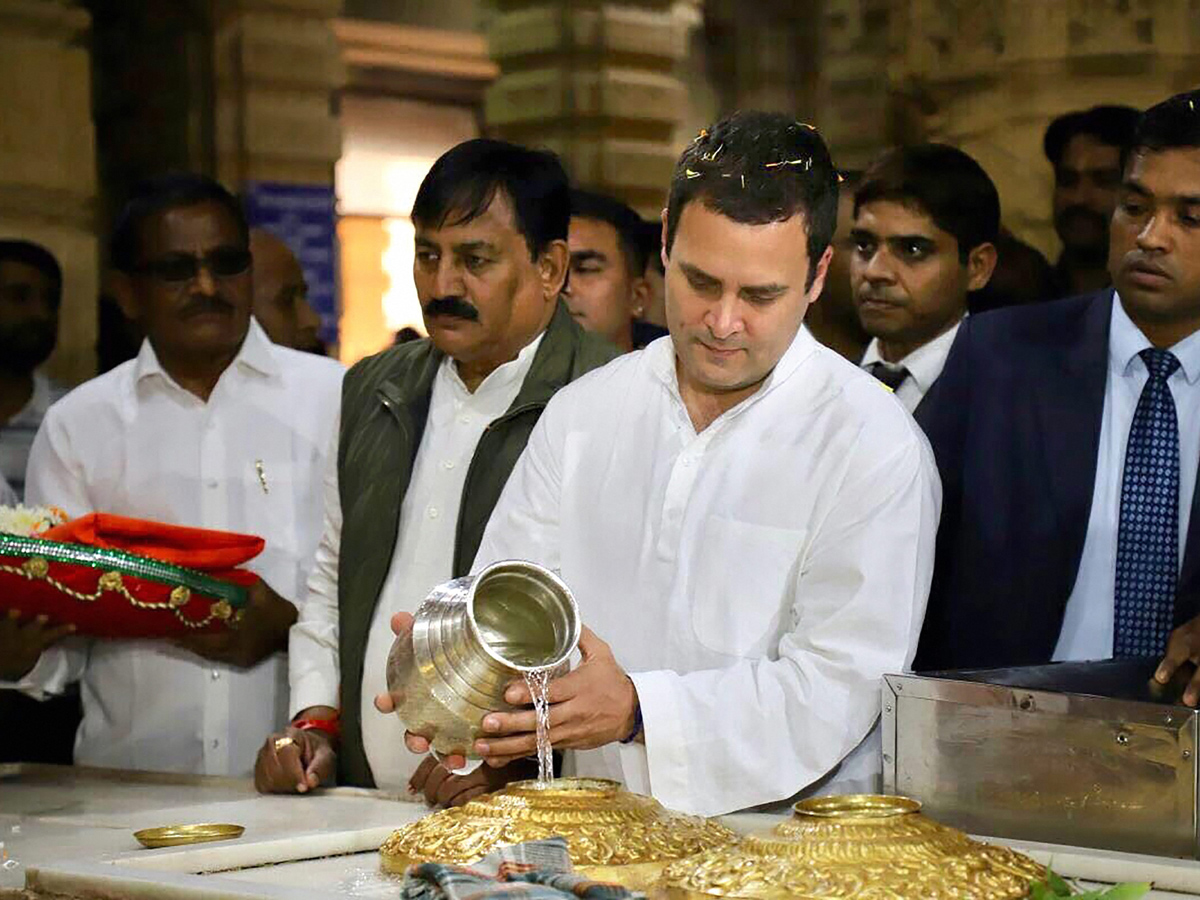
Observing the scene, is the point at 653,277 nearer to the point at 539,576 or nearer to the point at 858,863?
the point at 539,576

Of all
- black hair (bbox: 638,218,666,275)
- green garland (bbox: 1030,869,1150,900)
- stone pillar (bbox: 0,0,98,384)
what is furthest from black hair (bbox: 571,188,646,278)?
green garland (bbox: 1030,869,1150,900)

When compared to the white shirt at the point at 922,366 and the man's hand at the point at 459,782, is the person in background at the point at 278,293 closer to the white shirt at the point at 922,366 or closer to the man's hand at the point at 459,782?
the white shirt at the point at 922,366

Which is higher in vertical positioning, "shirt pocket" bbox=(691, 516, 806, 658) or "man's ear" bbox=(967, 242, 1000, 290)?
"man's ear" bbox=(967, 242, 1000, 290)

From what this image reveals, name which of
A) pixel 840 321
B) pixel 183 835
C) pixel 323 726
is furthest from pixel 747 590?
pixel 840 321

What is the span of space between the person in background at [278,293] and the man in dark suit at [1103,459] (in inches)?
98.2

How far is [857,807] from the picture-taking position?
2.30m

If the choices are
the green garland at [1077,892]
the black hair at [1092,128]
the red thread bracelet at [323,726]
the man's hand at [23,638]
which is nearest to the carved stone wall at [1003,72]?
the black hair at [1092,128]

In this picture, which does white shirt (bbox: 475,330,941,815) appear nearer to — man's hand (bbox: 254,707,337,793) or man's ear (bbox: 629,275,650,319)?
man's hand (bbox: 254,707,337,793)

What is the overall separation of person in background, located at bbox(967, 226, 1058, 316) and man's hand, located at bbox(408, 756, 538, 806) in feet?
7.03

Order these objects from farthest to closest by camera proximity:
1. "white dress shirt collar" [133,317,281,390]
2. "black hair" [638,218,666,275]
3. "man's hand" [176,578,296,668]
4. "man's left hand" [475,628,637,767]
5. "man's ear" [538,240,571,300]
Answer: "black hair" [638,218,666,275]
"white dress shirt collar" [133,317,281,390]
"man's hand" [176,578,296,668]
"man's ear" [538,240,571,300]
"man's left hand" [475,628,637,767]

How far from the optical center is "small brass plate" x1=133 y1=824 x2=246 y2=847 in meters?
2.79

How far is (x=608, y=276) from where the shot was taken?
16.3ft

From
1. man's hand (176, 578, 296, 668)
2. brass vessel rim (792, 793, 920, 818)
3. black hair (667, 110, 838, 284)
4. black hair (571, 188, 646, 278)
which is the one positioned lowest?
brass vessel rim (792, 793, 920, 818)

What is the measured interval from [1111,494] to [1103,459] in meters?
0.07
